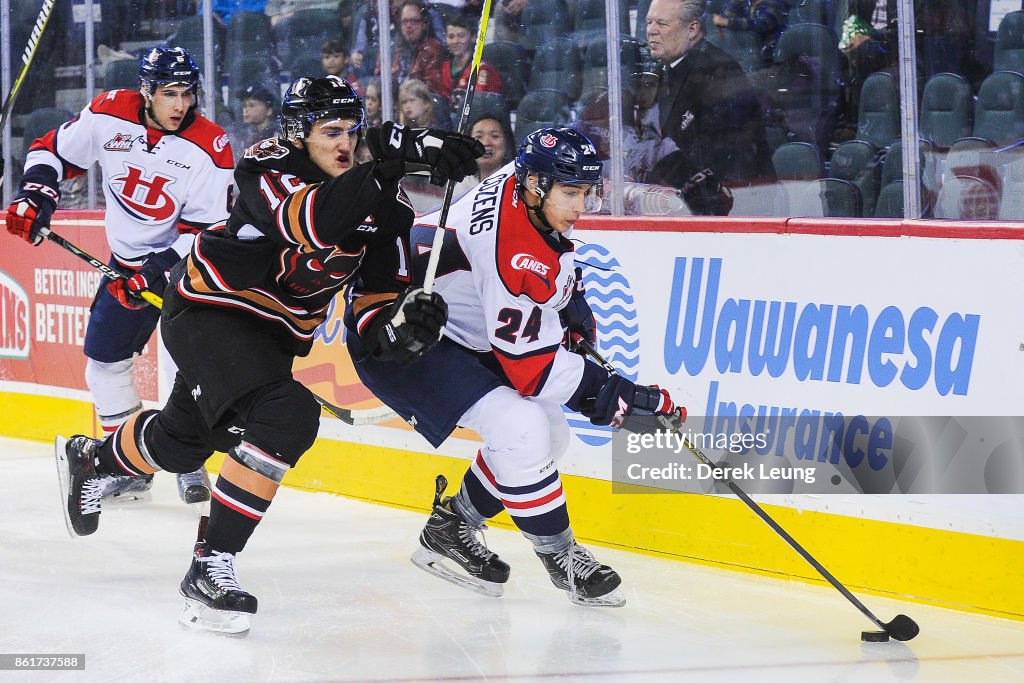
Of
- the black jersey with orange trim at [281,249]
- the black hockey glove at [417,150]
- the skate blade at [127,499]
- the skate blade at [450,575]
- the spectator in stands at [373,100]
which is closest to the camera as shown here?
the black hockey glove at [417,150]

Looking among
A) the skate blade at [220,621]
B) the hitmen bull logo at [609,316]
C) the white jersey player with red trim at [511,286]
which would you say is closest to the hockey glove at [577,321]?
the white jersey player with red trim at [511,286]

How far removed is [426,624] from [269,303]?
84 centimetres

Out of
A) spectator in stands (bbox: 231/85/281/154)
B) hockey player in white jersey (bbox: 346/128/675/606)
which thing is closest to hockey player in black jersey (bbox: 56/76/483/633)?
hockey player in white jersey (bbox: 346/128/675/606)

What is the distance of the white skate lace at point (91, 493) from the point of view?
344cm

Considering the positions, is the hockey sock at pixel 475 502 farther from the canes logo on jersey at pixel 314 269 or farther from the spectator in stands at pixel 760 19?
the spectator in stands at pixel 760 19

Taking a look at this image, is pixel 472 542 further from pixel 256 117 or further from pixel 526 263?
pixel 256 117

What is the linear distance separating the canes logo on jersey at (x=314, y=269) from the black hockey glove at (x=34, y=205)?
1476mm

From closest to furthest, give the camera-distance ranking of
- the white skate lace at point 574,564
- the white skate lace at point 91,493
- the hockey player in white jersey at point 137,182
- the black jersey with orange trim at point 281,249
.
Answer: the black jersey with orange trim at point 281,249
the white skate lace at point 574,564
the white skate lace at point 91,493
the hockey player in white jersey at point 137,182

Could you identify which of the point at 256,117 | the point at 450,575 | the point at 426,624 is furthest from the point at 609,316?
the point at 256,117

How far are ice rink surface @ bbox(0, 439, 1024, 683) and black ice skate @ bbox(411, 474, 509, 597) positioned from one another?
5 cm

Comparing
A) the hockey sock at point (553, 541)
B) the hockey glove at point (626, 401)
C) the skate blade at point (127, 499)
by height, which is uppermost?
the hockey glove at point (626, 401)

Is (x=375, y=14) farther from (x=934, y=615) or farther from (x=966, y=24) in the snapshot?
(x=934, y=615)

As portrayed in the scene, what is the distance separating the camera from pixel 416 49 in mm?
4551

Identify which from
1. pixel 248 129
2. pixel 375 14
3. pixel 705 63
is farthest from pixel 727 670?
pixel 248 129
